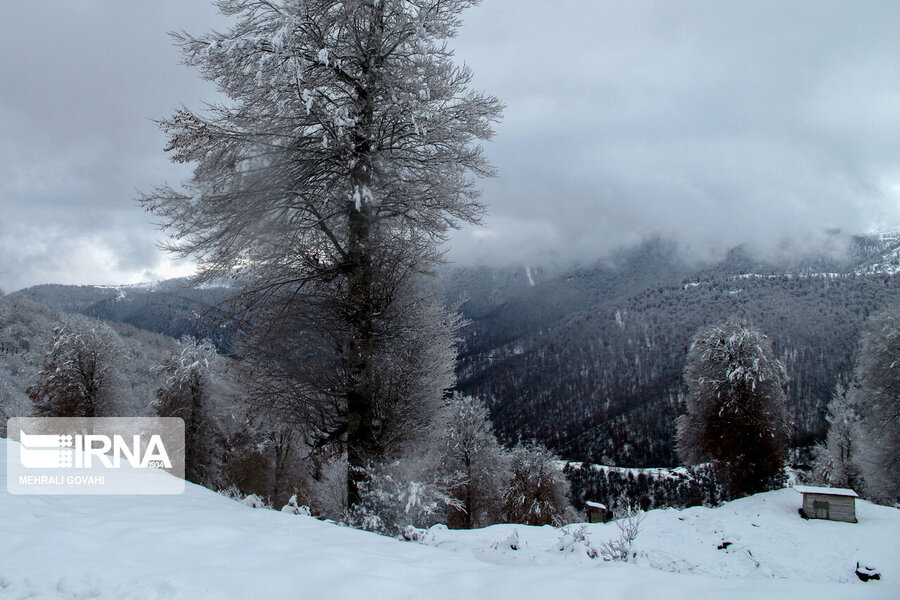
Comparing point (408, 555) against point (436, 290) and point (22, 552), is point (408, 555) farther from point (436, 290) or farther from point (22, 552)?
point (436, 290)

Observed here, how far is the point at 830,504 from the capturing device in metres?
15.0

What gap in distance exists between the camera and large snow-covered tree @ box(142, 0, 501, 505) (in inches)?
233

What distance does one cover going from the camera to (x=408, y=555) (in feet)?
11.9

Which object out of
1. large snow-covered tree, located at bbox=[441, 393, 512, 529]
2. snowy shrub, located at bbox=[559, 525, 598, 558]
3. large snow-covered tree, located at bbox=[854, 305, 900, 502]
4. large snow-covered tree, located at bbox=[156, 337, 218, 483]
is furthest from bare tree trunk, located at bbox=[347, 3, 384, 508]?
large snow-covered tree, located at bbox=[854, 305, 900, 502]

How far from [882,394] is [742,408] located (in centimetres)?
465

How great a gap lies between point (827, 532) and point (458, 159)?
51.6 feet

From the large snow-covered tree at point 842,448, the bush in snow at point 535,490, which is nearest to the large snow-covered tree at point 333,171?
the bush in snow at point 535,490

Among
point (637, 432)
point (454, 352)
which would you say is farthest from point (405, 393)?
point (637, 432)

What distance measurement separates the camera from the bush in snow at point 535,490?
24516 millimetres

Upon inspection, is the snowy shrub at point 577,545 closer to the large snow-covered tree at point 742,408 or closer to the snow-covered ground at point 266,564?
the snow-covered ground at point 266,564

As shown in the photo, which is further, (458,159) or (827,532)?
(827,532)

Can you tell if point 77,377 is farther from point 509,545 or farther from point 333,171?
point 509,545

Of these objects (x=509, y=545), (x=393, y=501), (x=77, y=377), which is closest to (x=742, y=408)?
(x=509, y=545)

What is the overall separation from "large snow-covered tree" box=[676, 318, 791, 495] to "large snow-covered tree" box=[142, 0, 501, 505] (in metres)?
18.2
